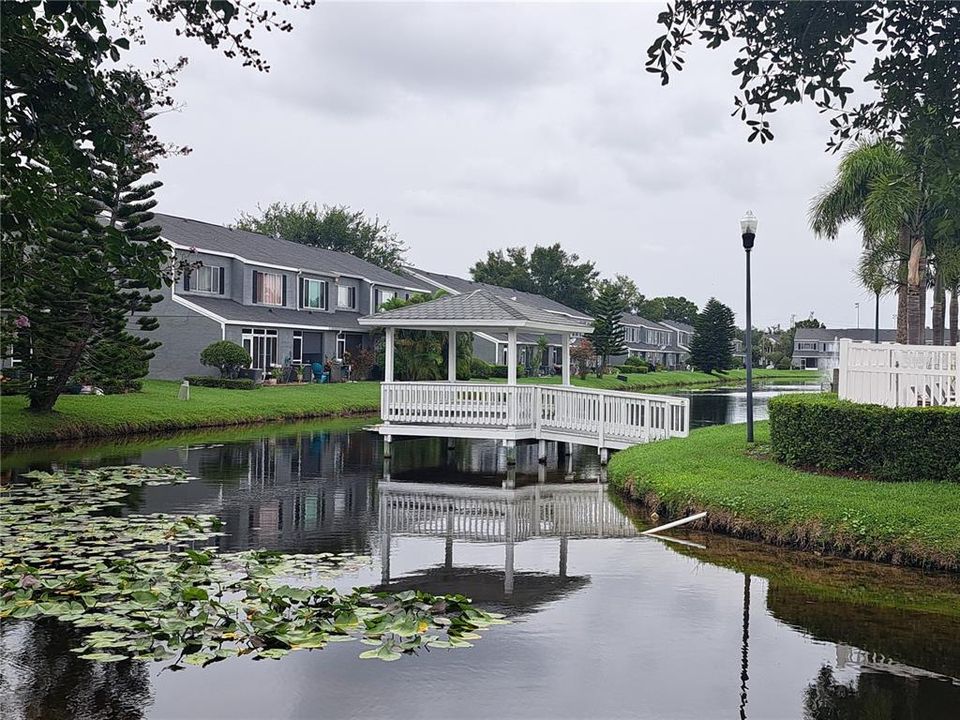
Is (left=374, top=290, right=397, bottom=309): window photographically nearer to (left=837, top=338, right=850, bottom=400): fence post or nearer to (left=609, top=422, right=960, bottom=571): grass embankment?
(left=609, top=422, right=960, bottom=571): grass embankment

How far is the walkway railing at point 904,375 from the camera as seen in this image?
12.2 meters

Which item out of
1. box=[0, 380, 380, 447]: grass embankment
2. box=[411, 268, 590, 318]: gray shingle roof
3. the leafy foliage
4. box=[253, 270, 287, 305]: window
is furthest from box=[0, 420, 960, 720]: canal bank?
box=[411, 268, 590, 318]: gray shingle roof

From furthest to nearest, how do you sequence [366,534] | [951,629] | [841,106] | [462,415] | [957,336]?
[957,336], [462,415], [366,534], [841,106], [951,629]

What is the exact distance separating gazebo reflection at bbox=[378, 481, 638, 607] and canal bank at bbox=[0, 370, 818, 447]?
11100 mm

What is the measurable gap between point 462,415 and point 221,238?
2689 centimetres

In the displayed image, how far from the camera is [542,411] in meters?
20.3

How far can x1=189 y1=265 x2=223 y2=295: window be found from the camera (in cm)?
4003

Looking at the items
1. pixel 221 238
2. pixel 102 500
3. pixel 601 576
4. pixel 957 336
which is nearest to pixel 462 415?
pixel 102 500

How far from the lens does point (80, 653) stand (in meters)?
6.68

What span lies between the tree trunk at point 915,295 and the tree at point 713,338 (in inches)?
2216

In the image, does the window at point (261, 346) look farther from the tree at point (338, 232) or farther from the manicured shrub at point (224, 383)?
the tree at point (338, 232)

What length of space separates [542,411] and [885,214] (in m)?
12.9

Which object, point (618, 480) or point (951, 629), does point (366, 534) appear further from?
point (951, 629)

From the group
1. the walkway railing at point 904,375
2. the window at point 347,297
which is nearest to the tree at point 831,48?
the walkway railing at point 904,375
